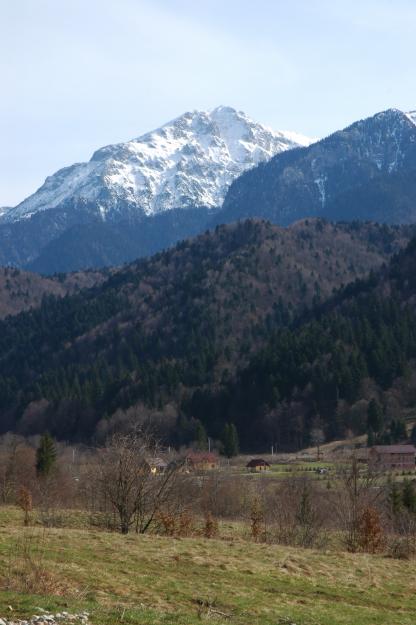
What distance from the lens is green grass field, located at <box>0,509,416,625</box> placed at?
23.8 m

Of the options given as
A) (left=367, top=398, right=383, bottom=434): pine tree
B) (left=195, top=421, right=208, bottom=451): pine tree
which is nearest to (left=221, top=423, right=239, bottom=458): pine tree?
(left=195, top=421, right=208, bottom=451): pine tree

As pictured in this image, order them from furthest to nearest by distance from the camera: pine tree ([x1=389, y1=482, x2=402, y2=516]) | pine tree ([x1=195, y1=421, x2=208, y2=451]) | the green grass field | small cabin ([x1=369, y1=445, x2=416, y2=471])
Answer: pine tree ([x1=195, y1=421, x2=208, y2=451])
small cabin ([x1=369, y1=445, x2=416, y2=471])
pine tree ([x1=389, y1=482, x2=402, y2=516])
the green grass field

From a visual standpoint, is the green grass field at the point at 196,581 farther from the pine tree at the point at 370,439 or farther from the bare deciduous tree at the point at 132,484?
the pine tree at the point at 370,439

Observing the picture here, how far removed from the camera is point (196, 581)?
28828 mm

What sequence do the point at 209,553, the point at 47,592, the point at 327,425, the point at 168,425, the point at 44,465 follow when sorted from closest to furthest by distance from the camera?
the point at 47,592, the point at 209,553, the point at 44,465, the point at 327,425, the point at 168,425

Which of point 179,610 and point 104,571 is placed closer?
point 179,610

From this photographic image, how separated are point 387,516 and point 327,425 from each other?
11519 cm

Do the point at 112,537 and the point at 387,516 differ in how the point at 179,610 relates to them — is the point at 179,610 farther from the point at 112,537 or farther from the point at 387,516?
the point at 387,516

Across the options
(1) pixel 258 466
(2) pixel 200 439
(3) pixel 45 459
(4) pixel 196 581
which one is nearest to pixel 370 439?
(1) pixel 258 466

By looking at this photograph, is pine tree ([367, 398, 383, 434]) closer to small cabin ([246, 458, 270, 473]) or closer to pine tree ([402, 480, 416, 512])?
small cabin ([246, 458, 270, 473])

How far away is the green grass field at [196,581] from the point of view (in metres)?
23.8

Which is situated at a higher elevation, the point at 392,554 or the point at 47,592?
the point at 47,592

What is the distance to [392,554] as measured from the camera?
4309cm

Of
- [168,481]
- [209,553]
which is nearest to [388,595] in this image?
[209,553]
